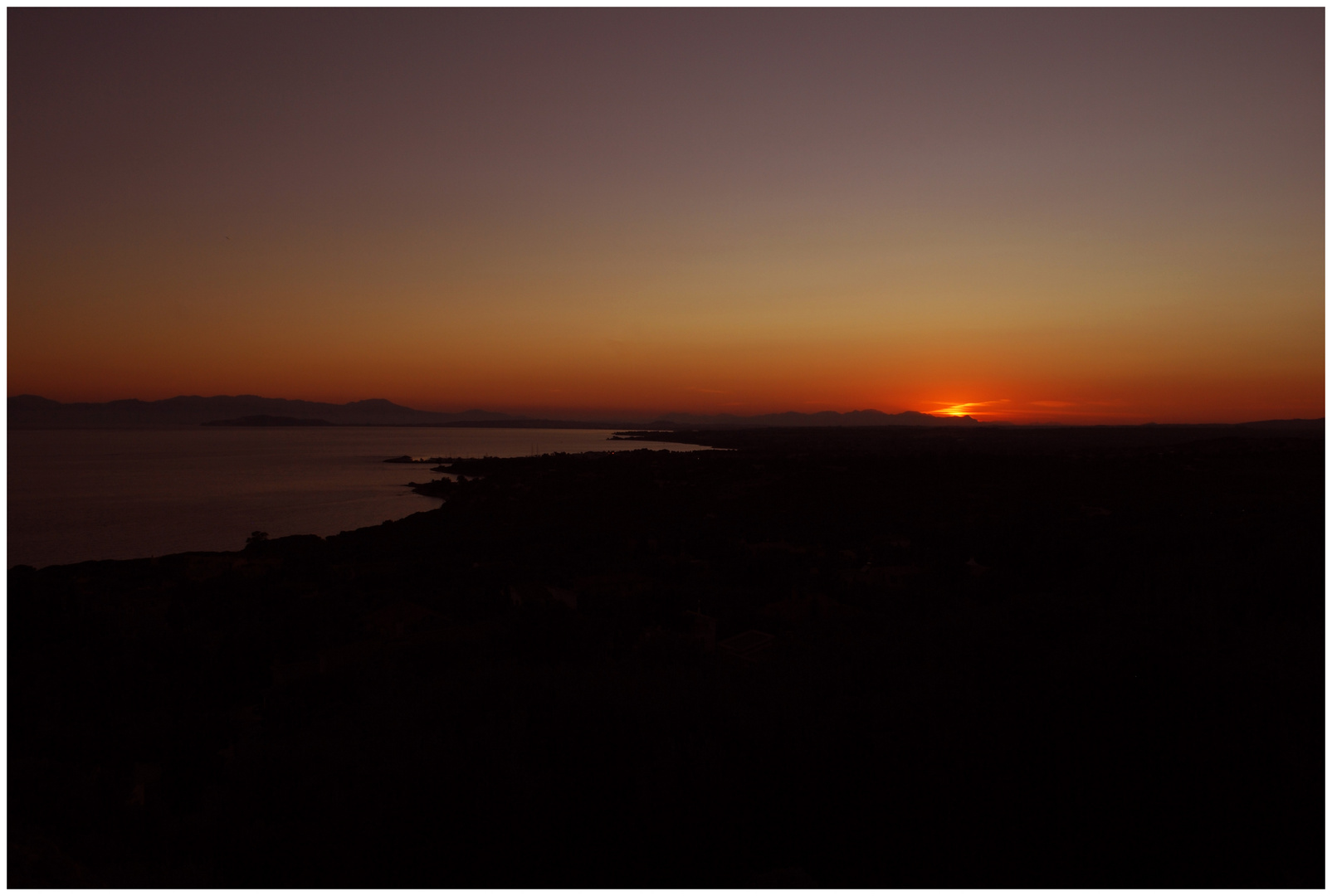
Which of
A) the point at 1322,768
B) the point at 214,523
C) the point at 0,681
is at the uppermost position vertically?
the point at 0,681

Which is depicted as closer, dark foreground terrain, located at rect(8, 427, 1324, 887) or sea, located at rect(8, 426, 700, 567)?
dark foreground terrain, located at rect(8, 427, 1324, 887)

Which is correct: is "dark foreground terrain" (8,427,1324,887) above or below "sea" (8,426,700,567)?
above

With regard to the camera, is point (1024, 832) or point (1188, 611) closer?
point (1024, 832)

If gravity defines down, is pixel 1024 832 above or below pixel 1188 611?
below

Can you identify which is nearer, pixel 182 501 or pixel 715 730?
pixel 715 730

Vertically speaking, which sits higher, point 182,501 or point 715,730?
point 715,730

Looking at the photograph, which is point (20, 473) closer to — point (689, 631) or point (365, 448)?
point (365, 448)

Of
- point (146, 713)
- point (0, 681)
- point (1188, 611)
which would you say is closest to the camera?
point (0, 681)

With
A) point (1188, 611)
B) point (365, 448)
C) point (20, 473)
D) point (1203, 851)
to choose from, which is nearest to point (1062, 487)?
point (1188, 611)
